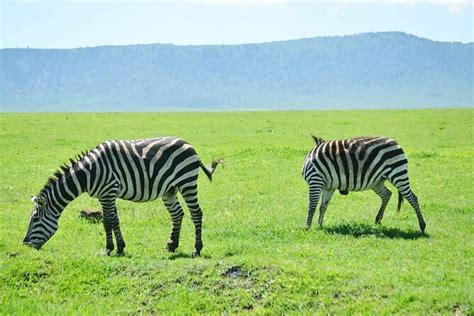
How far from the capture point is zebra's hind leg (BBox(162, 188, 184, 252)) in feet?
40.9

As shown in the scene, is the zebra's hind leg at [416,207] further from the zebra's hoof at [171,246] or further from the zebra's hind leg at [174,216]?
the zebra's hoof at [171,246]

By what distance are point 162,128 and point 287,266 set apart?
36454 millimetres

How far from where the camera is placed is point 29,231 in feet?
39.1

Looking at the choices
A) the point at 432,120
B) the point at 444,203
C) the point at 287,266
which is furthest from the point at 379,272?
the point at 432,120

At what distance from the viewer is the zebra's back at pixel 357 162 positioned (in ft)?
45.6

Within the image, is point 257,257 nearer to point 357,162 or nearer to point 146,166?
point 146,166

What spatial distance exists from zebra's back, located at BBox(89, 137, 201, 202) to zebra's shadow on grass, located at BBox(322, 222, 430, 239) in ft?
11.0

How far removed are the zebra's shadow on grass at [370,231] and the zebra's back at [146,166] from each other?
3343 mm

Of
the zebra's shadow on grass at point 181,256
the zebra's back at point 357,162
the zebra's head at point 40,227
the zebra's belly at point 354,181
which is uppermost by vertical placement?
the zebra's back at point 357,162

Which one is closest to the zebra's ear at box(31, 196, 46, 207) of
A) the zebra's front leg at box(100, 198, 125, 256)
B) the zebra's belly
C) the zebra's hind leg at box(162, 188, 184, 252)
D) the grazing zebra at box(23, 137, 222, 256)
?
the grazing zebra at box(23, 137, 222, 256)

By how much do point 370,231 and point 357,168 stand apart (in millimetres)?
1348

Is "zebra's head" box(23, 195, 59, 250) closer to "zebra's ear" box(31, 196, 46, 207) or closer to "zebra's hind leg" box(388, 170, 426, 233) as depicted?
"zebra's ear" box(31, 196, 46, 207)

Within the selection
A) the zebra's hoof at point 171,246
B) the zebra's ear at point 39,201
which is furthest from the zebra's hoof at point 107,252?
the zebra's ear at point 39,201

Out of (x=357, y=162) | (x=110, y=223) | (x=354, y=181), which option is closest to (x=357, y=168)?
(x=357, y=162)
